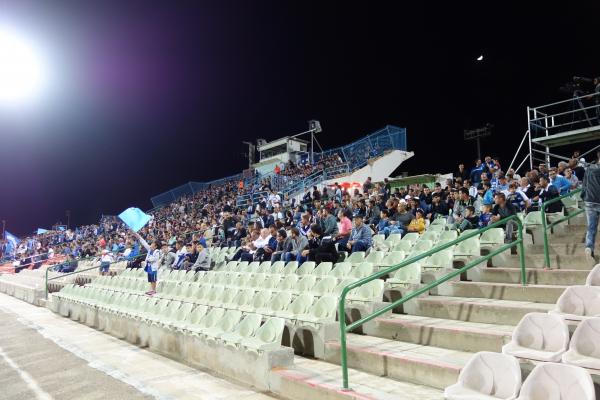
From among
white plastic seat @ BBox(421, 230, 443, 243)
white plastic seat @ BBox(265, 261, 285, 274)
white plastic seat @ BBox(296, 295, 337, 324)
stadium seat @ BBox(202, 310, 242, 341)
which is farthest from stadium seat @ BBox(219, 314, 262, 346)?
white plastic seat @ BBox(421, 230, 443, 243)

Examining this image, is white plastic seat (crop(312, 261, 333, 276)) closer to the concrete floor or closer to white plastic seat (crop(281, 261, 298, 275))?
white plastic seat (crop(281, 261, 298, 275))

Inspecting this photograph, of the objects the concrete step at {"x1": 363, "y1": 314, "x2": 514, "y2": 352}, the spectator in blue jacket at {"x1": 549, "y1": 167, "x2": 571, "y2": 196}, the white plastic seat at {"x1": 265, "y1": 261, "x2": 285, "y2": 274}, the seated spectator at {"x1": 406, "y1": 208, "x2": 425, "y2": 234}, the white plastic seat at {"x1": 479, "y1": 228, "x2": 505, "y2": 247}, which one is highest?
the spectator in blue jacket at {"x1": 549, "y1": 167, "x2": 571, "y2": 196}

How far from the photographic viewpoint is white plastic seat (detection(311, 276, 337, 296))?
661 centimetres

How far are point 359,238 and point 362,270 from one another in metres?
1.62

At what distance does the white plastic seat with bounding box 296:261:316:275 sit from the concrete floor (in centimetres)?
275

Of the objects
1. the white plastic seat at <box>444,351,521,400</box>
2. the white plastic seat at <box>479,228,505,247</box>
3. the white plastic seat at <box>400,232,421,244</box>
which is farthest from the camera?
the white plastic seat at <box>400,232,421,244</box>

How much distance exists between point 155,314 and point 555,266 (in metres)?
6.62

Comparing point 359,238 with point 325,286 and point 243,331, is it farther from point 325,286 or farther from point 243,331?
point 243,331

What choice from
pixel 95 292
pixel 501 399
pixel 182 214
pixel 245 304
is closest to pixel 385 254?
pixel 245 304

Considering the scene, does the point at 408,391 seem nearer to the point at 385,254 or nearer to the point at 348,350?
the point at 348,350

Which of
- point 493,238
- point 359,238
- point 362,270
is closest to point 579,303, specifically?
point 493,238

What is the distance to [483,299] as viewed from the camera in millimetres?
5504

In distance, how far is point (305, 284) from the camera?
7180mm

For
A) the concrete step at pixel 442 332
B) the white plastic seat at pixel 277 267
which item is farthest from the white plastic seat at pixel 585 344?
the white plastic seat at pixel 277 267
